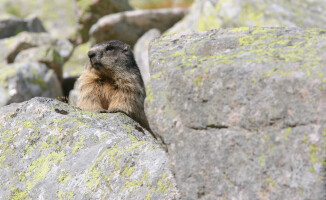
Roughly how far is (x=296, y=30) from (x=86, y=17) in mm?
20485

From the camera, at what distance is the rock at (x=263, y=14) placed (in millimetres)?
11751

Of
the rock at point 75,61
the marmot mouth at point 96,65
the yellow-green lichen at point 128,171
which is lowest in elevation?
the rock at point 75,61

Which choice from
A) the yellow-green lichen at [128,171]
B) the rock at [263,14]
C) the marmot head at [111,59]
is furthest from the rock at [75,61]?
the yellow-green lichen at [128,171]

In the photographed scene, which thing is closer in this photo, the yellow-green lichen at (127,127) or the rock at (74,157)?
the rock at (74,157)

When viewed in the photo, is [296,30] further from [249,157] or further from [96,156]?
[96,156]

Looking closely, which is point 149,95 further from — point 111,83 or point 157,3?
point 157,3

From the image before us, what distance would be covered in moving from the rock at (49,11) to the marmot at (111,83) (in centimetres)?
1647

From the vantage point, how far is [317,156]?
291 centimetres

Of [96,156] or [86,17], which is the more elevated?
[96,156]

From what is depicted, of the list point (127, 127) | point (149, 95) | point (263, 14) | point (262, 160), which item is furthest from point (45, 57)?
point (262, 160)

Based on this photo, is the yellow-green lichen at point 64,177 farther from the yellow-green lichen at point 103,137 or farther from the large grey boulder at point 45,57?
the large grey boulder at point 45,57

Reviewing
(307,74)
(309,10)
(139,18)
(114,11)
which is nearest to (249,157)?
(307,74)

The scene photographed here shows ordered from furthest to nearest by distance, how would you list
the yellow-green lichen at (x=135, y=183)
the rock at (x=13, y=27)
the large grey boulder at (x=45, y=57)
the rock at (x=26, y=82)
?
the rock at (x=13, y=27), the large grey boulder at (x=45, y=57), the rock at (x=26, y=82), the yellow-green lichen at (x=135, y=183)

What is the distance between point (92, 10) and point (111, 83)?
623 inches
